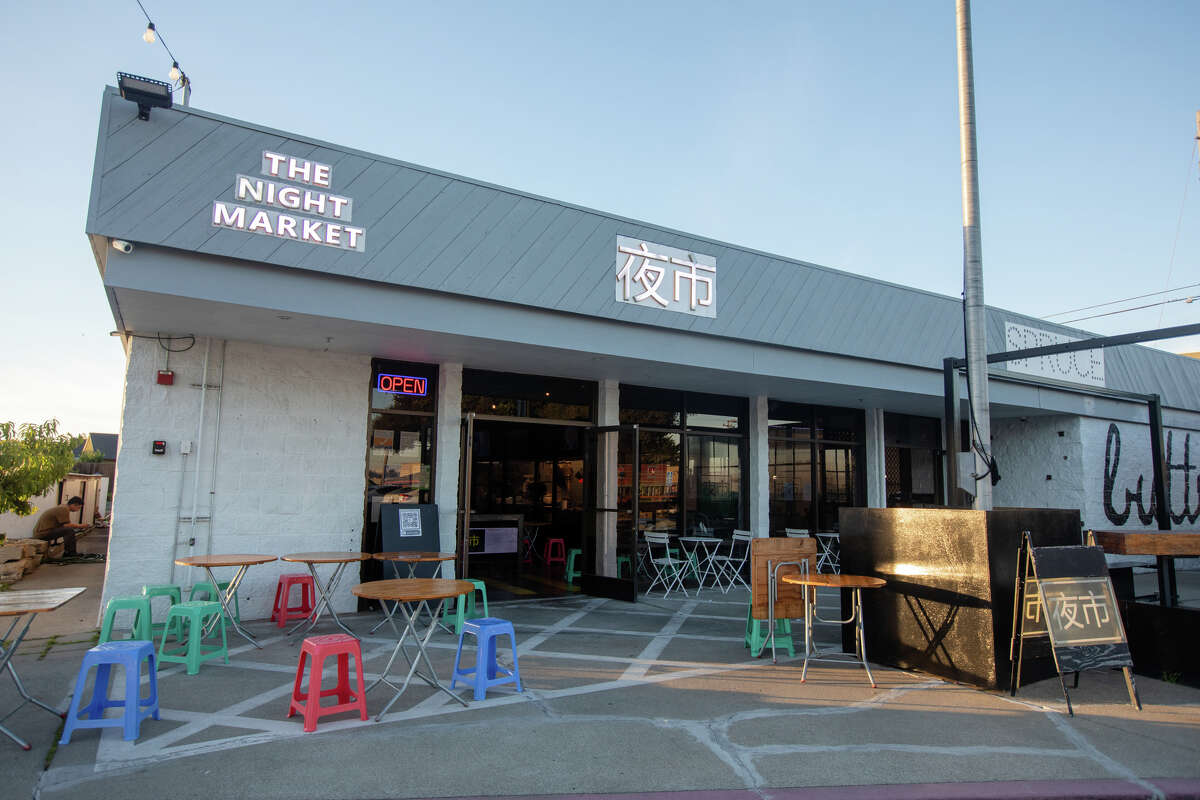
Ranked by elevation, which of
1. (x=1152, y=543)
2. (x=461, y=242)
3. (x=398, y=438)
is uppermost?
(x=461, y=242)

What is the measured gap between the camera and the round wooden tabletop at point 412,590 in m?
4.59

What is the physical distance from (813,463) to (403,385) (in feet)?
23.8

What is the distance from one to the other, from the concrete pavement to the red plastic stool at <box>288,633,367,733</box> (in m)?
0.10

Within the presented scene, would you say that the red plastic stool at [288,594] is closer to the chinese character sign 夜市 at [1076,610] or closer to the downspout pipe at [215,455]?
the downspout pipe at [215,455]

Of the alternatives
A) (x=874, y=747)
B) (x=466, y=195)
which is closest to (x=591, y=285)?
(x=466, y=195)

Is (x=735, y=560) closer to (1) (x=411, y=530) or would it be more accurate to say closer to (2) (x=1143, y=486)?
(1) (x=411, y=530)

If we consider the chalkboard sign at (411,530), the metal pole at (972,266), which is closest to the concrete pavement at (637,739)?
the metal pole at (972,266)

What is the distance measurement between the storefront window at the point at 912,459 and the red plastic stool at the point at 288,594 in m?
9.95

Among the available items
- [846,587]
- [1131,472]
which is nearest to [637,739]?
[846,587]

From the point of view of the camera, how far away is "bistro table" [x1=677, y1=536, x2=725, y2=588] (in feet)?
34.0

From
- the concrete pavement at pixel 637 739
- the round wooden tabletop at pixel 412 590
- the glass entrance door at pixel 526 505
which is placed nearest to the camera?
the concrete pavement at pixel 637 739

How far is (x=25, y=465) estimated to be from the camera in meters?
12.0

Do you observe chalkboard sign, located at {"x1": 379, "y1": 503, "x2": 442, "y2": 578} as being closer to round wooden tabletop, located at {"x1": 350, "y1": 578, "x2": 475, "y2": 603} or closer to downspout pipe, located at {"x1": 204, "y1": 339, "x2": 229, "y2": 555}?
downspout pipe, located at {"x1": 204, "y1": 339, "x2": 229, "y2": 555}

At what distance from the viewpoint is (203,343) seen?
762 cm
